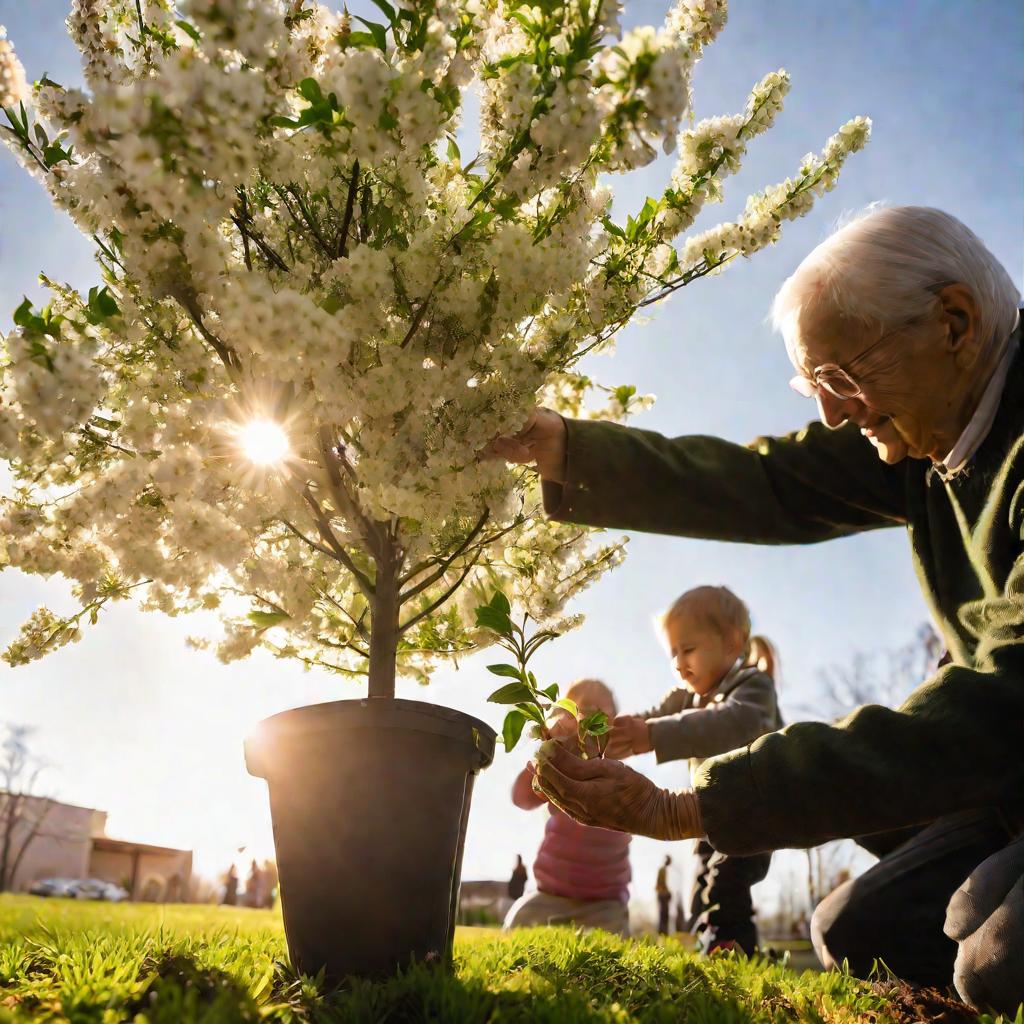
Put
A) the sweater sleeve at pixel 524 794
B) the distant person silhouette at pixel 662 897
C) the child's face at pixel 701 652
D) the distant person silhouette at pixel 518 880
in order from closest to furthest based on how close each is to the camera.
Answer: the child's face at pixel 701 652 < the sweater sleeve at pixel 524 794 < the distant person silhouette at pixel 518 880 < the distant person silhouette at pixel 662 897

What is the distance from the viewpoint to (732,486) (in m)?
2.68

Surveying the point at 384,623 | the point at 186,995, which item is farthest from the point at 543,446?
the point at 186,995

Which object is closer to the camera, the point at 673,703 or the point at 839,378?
the point at 839,378

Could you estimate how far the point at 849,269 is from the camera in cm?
222

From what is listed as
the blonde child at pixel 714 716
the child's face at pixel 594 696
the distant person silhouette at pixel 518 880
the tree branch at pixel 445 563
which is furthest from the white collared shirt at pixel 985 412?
the distant person silhouette at pixel 518 880

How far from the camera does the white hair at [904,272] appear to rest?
85.8 inches

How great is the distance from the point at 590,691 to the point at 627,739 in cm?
224

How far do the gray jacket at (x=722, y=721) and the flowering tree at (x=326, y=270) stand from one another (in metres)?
1.32

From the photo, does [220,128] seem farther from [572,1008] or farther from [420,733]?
[572,1008]

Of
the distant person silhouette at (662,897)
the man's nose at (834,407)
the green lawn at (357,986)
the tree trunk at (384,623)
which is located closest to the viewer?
the green lawn at (357,986)

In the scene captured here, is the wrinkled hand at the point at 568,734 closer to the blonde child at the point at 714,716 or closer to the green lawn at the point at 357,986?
the green lawn at the point at 357,986

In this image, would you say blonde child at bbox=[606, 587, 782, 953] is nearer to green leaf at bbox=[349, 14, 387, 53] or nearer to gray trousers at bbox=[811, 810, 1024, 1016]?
gray trousers at bbox=[811, 810, 1024, 1016]

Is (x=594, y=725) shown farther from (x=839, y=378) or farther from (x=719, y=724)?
(x=719, y=724)

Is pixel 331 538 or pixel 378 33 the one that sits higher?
pixel 378 33
